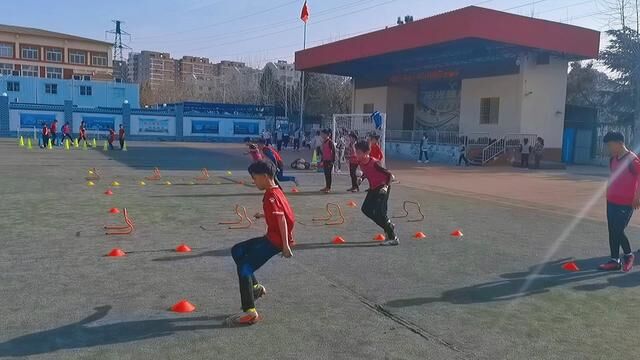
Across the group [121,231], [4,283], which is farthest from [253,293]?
[121,231]

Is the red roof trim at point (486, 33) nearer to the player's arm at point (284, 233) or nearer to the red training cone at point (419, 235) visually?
the red training cone at point (419, 235)

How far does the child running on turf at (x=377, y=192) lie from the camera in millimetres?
9039

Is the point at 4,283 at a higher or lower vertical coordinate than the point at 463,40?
lower

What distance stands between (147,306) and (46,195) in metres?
9.85

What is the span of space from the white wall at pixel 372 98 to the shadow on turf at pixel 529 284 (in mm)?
37853

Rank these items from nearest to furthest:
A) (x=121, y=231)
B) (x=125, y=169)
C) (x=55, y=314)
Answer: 1. (x=55, y=314)
2. (x=121, y=231)
3. (x=125, y=169)

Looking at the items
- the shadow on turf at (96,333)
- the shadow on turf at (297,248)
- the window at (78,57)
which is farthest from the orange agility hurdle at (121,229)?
the window at (78,57)

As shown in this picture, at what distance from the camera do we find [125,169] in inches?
887

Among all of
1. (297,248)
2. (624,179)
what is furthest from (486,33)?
(297,248)

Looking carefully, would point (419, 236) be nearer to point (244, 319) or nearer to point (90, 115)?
point (244, 319)

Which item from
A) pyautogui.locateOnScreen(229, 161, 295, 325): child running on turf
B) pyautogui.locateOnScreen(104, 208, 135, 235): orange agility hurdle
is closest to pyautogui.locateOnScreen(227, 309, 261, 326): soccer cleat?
pyautogui.locateOnScreen(229, 161, 295, 325): child running on turf

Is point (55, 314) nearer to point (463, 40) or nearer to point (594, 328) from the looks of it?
point (594, 328)

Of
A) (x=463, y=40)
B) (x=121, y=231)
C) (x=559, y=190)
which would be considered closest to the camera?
(x=121, y=231)

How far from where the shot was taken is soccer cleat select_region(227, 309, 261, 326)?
516cm
